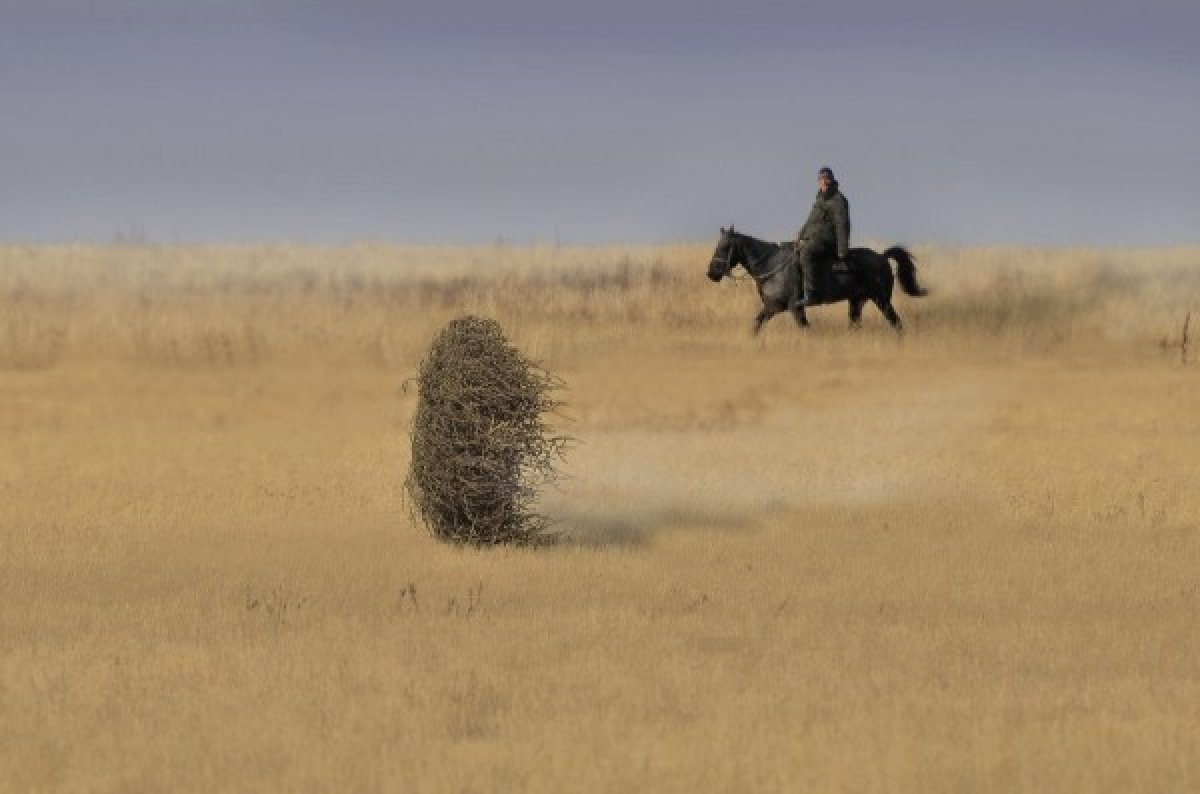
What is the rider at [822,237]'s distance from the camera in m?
27.9

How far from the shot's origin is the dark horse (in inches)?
1166

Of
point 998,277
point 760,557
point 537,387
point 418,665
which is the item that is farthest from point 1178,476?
point 998,277

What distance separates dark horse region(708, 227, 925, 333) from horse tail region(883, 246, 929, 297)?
0.8 inches

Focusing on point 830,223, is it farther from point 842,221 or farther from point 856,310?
point 856,310

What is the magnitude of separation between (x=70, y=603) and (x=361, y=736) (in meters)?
4.93

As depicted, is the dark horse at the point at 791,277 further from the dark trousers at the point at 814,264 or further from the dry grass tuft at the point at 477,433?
the dry grass tuft at the point at 477,433

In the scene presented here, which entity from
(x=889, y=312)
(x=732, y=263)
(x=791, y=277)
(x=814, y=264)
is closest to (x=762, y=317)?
(x=791, y=277)

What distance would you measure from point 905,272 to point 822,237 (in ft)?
10.9

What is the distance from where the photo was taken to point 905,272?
1235 inches

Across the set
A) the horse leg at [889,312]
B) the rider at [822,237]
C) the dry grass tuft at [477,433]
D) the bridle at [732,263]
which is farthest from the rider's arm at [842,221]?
the dry grass tuft at [477,433]

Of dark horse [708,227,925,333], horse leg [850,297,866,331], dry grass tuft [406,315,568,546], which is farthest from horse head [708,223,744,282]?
dry grass tuft [406,315,568,546]

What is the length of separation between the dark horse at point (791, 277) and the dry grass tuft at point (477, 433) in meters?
14.3

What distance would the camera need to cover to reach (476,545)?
1576cm

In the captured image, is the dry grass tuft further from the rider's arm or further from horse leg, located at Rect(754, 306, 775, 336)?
horse leg, located at Rect(754, 306, 775, 336)
